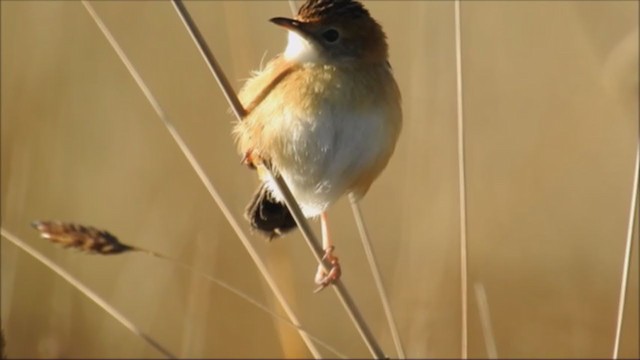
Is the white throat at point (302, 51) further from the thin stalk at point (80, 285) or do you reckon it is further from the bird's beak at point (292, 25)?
the thin stalk at point (80, 285)

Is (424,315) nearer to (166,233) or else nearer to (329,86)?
(166,233)

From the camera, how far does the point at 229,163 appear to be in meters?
4.03

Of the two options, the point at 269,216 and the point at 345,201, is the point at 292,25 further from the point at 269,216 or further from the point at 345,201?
the point at 345,201

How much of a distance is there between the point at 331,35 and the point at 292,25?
145 millimetres

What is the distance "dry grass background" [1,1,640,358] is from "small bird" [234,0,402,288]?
1314mm

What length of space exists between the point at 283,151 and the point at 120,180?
5.85ft

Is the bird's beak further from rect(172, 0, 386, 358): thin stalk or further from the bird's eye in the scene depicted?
rect(172, 0, 386, 358): thin stalk

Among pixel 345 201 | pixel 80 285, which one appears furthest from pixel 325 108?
pixel 345 201

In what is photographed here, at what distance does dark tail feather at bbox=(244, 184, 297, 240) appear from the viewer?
2.59 m

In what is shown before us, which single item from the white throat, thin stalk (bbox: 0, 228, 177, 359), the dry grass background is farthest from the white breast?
the dry grass background

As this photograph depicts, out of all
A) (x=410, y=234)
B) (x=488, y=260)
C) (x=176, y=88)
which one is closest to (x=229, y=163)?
(x=176, y=88)

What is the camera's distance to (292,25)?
229 cm

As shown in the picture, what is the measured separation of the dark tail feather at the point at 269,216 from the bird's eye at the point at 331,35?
1.17ft

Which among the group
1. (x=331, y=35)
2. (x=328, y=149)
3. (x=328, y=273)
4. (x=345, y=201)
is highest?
(x=331, y=35)
